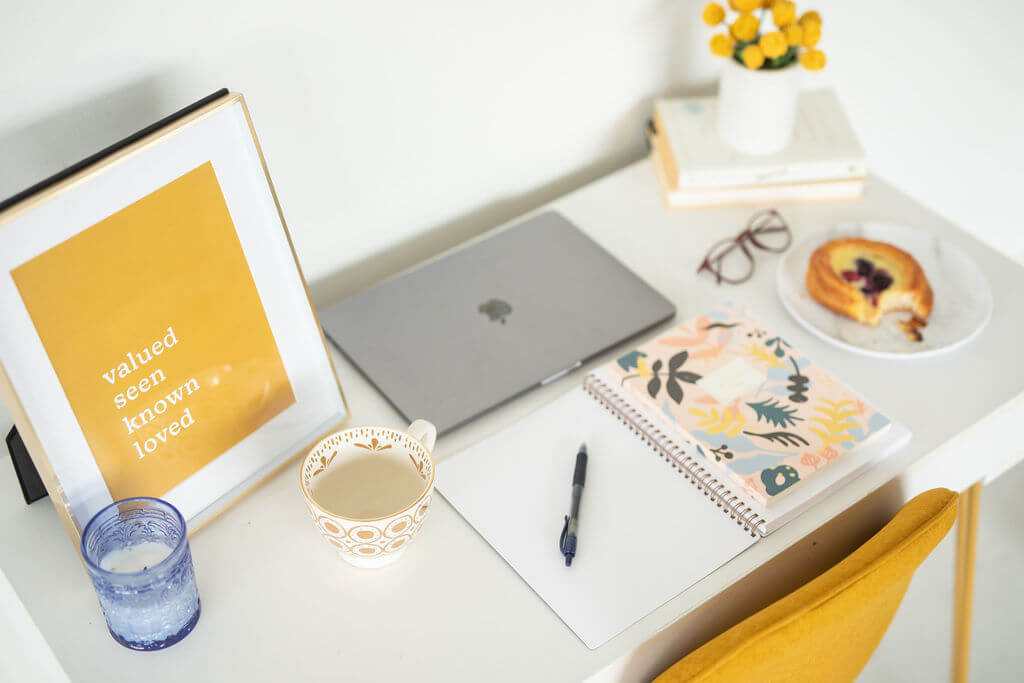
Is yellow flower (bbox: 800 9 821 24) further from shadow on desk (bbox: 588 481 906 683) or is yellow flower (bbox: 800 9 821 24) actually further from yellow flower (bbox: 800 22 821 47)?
shadow on desk (bbox: 588 481 906 683)

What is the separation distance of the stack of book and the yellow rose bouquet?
76 mm

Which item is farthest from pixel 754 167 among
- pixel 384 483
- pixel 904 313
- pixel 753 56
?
pixel 384 483

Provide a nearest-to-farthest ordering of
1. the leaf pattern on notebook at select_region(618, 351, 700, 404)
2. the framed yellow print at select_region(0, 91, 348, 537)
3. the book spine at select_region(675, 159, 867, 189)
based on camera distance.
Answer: the framed yellow print at select_region(0, 91, 348, 537) → the leaf pattern on notebook at select_region(618, 351, 700, 404) → the book spine at select_region(675, 159, 867, 189)

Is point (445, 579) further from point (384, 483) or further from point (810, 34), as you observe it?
point (810, 34)

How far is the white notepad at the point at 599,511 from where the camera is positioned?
2.49 ft

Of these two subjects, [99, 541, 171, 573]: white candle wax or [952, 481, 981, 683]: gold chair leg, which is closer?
[99, 541, 171, 573]: white candle wax

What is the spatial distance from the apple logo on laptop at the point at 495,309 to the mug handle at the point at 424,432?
21 cm

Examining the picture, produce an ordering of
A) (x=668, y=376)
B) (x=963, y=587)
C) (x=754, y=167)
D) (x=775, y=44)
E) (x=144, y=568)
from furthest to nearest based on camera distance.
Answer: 1. (x=963, y=587)
2. (x=754, y=167)
3. (x=775, y=44)
4. (x=668, y=376)
5. (x=144, y=568)

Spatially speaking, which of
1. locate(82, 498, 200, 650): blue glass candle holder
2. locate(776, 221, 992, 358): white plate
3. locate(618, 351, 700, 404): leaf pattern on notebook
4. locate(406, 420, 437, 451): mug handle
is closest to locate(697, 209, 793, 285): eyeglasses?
locate(776, 221, 992, 358): white plate

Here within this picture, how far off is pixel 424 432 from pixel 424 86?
41 centimetres

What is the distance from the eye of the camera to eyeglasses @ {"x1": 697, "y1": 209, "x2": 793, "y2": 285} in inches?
42.0

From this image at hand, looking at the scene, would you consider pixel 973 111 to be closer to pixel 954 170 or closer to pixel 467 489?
pixel 954 170

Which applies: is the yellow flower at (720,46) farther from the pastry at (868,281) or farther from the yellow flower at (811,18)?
the pastry at (868,281)

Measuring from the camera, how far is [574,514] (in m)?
0.80
